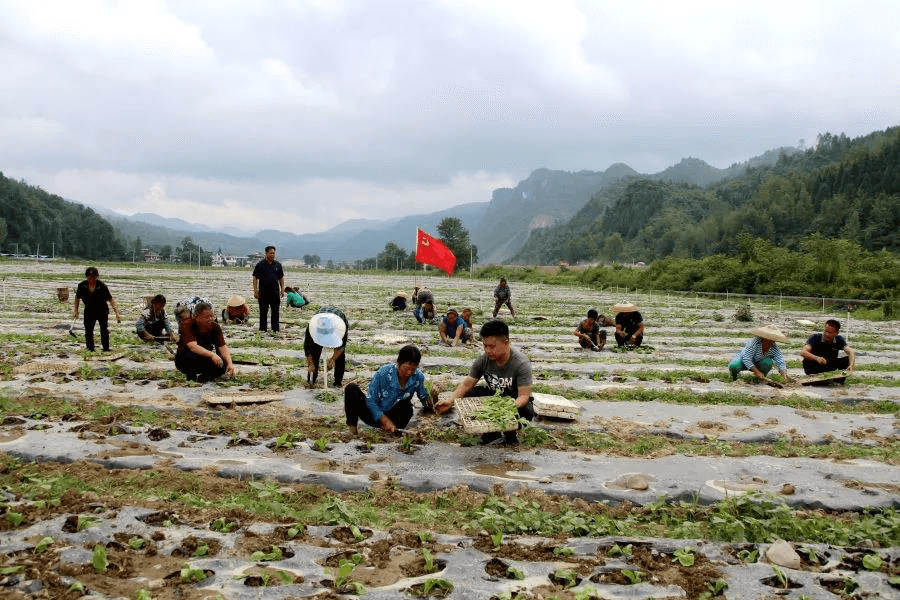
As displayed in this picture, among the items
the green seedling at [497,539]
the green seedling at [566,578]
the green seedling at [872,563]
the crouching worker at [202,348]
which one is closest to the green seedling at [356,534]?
the green seedling at [497,539]

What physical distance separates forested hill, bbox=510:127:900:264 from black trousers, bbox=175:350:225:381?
42.0m

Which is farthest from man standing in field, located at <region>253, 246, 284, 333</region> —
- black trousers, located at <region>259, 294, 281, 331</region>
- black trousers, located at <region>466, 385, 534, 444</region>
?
black trousers, located at <region>466, 385, 534, 444</region>

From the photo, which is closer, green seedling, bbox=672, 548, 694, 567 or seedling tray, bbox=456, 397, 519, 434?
green seedling, bbox=672, 548, 694, 567

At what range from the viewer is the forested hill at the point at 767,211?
65.9m

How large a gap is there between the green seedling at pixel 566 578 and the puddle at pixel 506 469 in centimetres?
188

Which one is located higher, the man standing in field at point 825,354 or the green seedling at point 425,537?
the man standing in field at point 825,354

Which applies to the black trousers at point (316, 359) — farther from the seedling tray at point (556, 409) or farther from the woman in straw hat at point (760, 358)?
the woman in straw hat at point (760, 358)

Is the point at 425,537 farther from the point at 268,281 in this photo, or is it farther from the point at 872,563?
the point at 268,281

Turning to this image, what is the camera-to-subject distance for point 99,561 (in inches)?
151

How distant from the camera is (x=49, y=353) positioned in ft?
36.0

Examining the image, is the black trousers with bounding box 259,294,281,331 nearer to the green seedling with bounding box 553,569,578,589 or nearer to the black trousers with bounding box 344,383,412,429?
the black trousers with bounding box 344,383,412,429

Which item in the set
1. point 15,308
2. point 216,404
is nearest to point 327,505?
point 216,404

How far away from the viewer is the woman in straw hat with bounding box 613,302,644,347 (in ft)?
47.6

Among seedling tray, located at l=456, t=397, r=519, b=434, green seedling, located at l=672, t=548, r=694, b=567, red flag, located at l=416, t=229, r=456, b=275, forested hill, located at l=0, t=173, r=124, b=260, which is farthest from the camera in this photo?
forested hill, located at l=0, t=173, r=124, b=260
